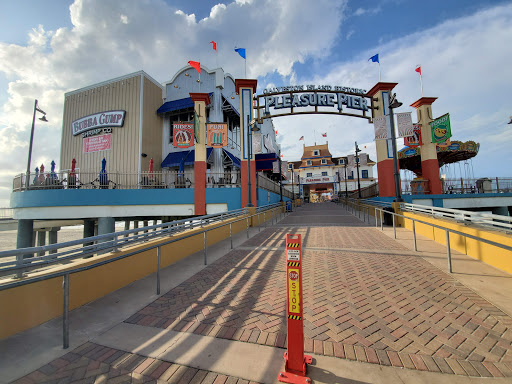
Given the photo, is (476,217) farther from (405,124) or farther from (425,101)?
(425,101)

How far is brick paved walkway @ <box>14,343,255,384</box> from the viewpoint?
7.45 feet

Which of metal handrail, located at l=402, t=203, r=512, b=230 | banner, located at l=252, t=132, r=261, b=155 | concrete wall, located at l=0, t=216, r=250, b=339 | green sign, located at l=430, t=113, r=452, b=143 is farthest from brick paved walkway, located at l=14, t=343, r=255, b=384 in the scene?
green sign, located at l=430, t=113, r=452, b=143

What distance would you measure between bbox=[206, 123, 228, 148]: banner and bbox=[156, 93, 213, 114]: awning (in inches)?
281

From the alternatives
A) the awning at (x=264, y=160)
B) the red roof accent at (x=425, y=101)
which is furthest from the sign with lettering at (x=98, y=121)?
the red roof accent at (x=425, y=101)

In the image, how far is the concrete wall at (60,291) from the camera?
3.03m

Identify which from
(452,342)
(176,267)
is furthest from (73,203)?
(452,342)

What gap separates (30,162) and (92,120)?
679 centimetres

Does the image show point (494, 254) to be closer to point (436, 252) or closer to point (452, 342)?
point (436, 252)

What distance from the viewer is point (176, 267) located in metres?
5.95

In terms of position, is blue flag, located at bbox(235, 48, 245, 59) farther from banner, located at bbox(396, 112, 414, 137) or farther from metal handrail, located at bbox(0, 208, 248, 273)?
metal handrail, located at bbox(0, 208, 248, 273)

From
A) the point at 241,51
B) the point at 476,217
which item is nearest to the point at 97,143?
the point at 241,51

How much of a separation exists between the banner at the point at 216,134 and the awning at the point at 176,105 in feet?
23.5

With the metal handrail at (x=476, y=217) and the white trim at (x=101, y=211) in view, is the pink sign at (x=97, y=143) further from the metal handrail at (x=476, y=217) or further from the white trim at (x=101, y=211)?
the metal handrail at (x=476, y=217)

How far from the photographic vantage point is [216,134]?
1410 centimetres
